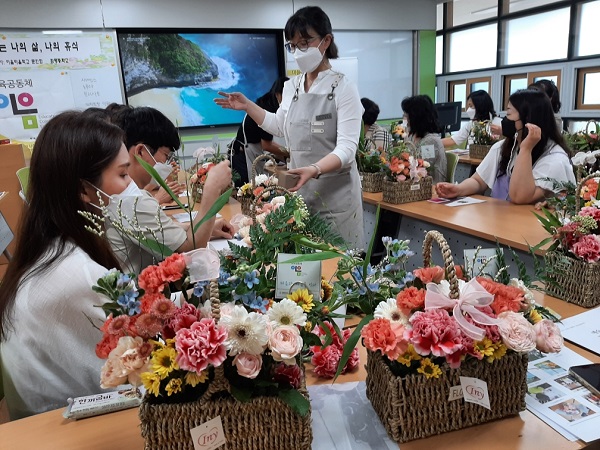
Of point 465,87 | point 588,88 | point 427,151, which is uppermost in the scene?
point 465,87

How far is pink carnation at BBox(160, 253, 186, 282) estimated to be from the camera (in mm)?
837

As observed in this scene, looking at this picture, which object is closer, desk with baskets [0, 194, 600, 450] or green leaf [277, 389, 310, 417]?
green leaf [277, 389, 310, 417]

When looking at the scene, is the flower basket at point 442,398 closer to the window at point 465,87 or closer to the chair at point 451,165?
the chair at point 451,165

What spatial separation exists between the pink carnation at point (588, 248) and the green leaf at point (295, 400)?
1.08 m

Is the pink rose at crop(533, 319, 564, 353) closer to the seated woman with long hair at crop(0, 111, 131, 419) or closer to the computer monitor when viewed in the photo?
the seated woman with long hair at crop(0, 111, 131, 419)

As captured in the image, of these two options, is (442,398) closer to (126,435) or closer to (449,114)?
(126,435)

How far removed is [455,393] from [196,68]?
18.4 feet

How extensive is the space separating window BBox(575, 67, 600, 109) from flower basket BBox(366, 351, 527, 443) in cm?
617

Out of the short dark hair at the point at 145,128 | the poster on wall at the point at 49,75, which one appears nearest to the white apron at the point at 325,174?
the short dark hair at the point at 145,128

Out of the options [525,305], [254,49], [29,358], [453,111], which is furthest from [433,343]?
[254,49]

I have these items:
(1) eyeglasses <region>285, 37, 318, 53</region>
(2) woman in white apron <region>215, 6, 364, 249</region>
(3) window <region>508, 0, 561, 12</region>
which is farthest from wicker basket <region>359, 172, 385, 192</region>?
(3) window <region>508, 0, 561, 12</region>

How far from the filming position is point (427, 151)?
3662 millimetres

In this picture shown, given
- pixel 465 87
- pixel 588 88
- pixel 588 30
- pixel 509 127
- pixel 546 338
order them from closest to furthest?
pixel 546 338 < pixel 509 127 < pixel 588 30 < pixel 588 88 < pixel 465 87

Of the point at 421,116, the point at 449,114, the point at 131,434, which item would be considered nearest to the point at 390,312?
the point at 131,434
